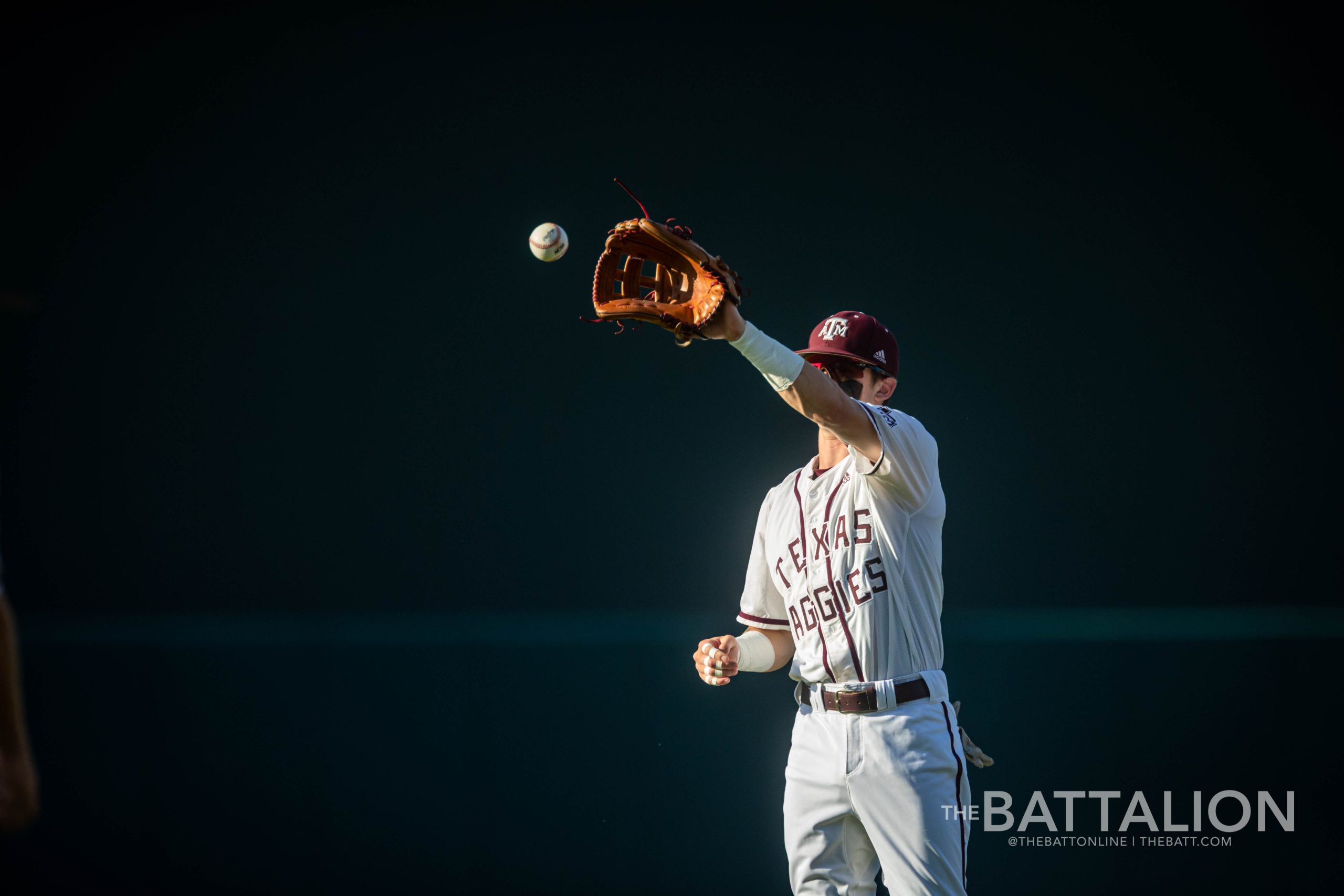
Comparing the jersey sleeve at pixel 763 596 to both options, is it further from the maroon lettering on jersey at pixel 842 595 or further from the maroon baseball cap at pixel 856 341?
the maroon baseball cap at pixel 856 341

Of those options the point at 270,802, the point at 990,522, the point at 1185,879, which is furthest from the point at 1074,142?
the point at 270,802

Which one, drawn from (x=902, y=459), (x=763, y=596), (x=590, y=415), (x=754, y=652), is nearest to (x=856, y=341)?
(x=902, y=459)

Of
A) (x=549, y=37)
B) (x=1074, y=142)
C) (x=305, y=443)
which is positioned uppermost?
(x=549, y=37)

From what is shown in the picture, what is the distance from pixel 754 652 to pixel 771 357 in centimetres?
81

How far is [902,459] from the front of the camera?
6.57ft

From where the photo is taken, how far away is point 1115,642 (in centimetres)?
322

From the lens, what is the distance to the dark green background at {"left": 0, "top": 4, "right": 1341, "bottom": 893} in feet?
10.6

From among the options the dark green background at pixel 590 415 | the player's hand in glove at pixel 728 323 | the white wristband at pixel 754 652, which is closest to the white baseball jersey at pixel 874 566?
the white wristband at pixel 754 652

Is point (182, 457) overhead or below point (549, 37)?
below

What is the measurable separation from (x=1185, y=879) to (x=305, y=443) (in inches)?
122

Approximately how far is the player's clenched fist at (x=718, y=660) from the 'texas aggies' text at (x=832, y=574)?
0.14m

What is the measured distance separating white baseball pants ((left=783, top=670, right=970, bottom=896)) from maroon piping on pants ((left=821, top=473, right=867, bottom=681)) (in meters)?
0.07

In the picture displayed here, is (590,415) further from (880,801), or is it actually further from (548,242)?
(880,801)

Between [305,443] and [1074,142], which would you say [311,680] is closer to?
[305,443]
